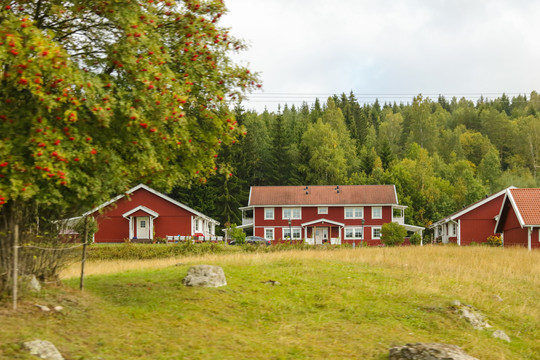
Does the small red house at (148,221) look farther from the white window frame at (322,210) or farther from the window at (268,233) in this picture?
the white window frame at (322,210)

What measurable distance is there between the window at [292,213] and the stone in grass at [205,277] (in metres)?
49.0

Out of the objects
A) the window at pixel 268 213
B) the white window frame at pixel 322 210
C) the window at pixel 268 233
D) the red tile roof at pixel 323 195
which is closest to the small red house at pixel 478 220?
the red tile roof at pixel 323 195

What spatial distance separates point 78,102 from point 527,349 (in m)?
10.7

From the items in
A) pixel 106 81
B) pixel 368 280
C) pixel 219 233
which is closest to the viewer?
pixel 106 81

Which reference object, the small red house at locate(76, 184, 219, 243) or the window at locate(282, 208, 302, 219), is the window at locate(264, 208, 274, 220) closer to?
the window at locate(282, 208, 302, 219)

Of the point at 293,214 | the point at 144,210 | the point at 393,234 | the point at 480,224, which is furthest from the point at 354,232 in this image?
the point at 144,210

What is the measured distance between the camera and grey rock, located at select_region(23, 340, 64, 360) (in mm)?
8429

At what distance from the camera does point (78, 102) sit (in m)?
9.66

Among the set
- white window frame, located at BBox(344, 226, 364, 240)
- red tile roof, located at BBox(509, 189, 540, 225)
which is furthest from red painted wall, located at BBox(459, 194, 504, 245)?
red tile roof, located at BBox(509, 189, 540, 225)

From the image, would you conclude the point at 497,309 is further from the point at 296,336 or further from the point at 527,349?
the point at 296,336

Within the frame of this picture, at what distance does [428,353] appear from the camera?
9.66 meters

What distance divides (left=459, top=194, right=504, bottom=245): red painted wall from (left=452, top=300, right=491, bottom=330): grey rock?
144 ft

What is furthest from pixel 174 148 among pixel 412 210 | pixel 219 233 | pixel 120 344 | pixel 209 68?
pixel 412 210

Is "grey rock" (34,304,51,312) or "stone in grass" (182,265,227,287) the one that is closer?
"grey rock" (34,304,51,312)
